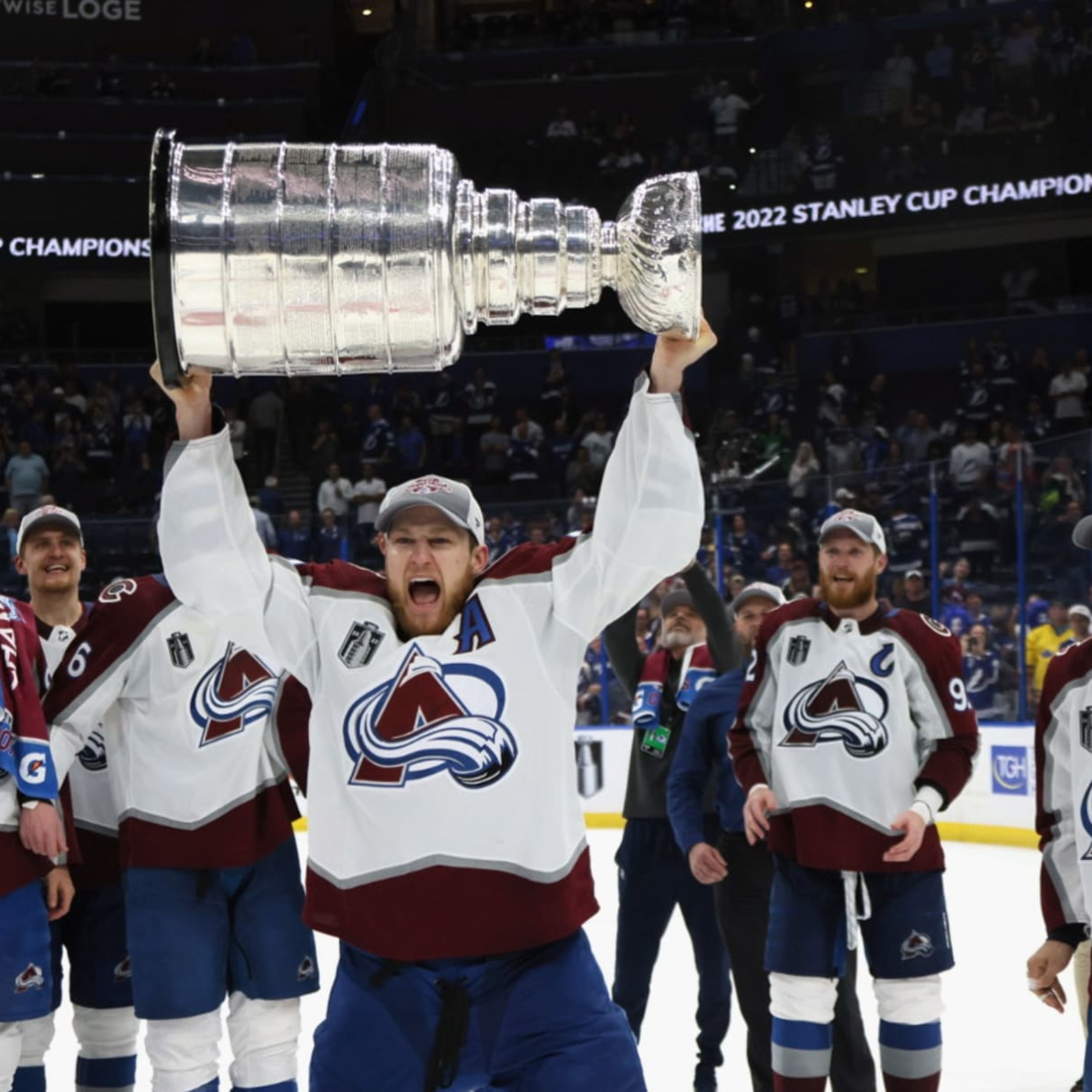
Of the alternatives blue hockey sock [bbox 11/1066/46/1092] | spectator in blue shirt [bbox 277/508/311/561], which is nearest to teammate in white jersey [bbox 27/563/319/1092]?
blue hockey sock [bbox 11/1066/46/1092]

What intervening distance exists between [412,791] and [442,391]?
15729 mm

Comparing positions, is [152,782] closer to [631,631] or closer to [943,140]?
[631,631]

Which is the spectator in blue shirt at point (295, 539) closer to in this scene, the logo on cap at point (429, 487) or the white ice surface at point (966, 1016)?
the white ice surface at point (966, 1016)

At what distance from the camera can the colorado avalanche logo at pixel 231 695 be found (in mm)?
3789

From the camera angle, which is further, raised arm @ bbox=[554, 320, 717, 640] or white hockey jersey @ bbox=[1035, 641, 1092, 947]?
white hockey jersey @ bbox=[1035, 641, 1092, 947]

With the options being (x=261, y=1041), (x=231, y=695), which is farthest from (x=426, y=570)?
(x=261, y=1041)

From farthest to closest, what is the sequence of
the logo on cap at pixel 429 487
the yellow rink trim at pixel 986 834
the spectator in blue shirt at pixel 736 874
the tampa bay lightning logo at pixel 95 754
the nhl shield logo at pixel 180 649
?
1. the yellow rink trim at pixel 986 834
2. the spectator in blue shirt at pixel 736 874
3. the tampa bay lightning logo at pixel 95 754
4. the nhl shield logo at pixel 180 649
5. the logo on cap at pixel 429 487

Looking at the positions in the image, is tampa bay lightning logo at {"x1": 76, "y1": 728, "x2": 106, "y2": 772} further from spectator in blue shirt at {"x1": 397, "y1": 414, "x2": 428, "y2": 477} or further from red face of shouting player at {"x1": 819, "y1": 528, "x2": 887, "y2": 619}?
spectator in blue shirt at {"x1": 397, "y1": 414, "x2": 428, "y2": 477}

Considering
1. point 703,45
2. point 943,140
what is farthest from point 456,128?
point 943,140

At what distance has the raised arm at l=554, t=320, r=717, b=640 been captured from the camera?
2.54m

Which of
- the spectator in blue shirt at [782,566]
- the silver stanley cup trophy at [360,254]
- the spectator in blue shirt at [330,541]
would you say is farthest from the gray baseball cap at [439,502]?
the spectator in blue shirt at [330,541]

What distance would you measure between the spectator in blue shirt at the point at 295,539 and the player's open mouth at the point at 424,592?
32.1 ft

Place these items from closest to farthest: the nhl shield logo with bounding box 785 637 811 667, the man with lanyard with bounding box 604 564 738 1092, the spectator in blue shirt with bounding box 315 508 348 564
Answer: the nhl shield logo with bounding box 785 637 811 667 → the man with lanyard with bounding box 604 564 738 1092 → the spectator in blue shirt with bounding box 315 508 348 564

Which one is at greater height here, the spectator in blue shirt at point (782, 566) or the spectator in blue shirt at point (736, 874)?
the spectator in blue shirt at point (782, 566)
